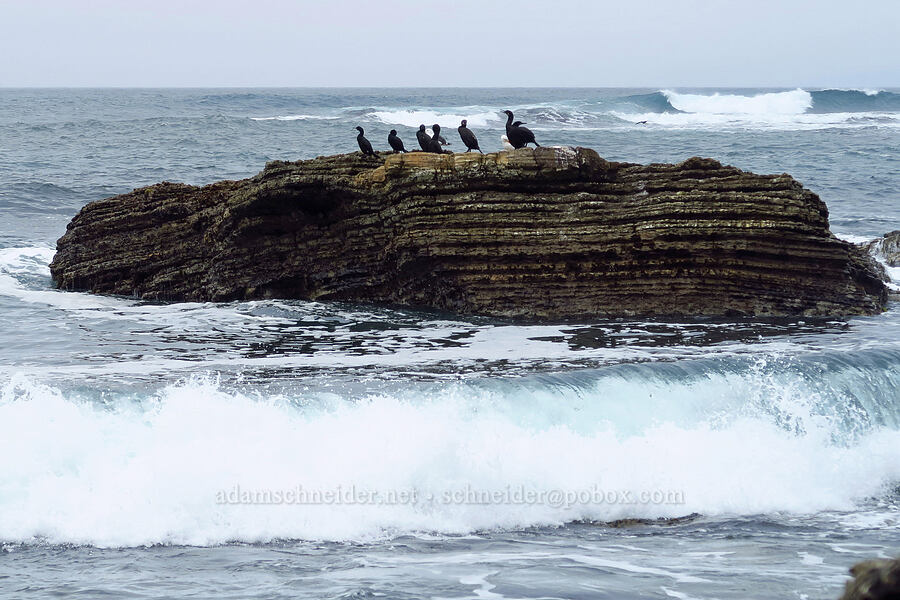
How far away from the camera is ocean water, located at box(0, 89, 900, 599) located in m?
7.70

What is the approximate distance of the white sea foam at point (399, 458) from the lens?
29.2ft

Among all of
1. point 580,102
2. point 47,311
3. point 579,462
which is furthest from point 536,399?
point 580,102

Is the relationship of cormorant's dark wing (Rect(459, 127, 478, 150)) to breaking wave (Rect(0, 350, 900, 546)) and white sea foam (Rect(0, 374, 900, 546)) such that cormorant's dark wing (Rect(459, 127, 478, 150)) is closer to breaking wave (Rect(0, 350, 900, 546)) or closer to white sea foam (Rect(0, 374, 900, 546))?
breaking wave (Rect(0, 350, 900, 546))

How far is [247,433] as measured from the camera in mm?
10195

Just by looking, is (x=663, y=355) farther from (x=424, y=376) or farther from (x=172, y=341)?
(x=172, y=341)

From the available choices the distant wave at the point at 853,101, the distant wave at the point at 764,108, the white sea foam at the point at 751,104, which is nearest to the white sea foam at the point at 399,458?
the distant wave at the point at 764,108

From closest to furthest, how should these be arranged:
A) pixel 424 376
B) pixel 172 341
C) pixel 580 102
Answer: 1. pixel 424 376
2. pixel 172 341
3. pixel 580 102

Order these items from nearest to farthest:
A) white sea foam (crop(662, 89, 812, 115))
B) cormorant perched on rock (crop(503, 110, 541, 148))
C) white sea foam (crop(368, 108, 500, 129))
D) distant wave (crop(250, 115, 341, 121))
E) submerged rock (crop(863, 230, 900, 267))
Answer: cormorant perched on rock (crop(503, 110, 541, 148))
submerged rock (crop(863, 230, 900, 267))
distant wave (crop(250, 115, 341, 121))
white sea foam (crop(368, 108, 500, 129))
white sea foam (crop(662, 89, 812, 115))

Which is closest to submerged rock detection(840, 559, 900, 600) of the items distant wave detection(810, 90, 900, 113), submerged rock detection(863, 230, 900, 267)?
submerged rock detection(863, 230, 900, 267)

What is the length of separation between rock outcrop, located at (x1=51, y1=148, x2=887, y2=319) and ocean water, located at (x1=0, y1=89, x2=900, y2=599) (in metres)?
0.53

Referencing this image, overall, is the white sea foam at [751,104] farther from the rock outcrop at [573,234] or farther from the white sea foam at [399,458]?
the white sea foam at [399,458]

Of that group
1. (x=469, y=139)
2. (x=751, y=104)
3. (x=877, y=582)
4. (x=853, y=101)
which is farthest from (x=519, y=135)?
(x=853, y=101)

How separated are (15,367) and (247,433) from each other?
4.37 metres

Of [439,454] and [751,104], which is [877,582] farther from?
[751,104]
